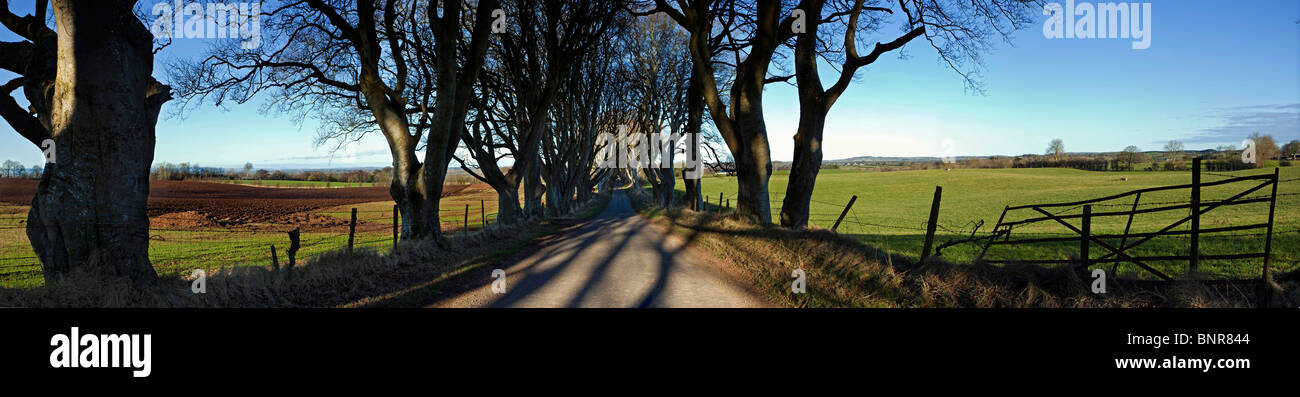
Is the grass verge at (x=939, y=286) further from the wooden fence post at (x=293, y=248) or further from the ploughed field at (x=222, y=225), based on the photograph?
the ploughed field at (x=222, y=225)

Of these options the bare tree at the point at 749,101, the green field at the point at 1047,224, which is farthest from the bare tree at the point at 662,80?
the bare tree at the point at 749,101

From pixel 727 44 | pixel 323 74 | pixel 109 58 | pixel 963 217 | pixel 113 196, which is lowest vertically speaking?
pixel 963 217

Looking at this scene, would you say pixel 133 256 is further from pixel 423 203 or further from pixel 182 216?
pixel 182 216

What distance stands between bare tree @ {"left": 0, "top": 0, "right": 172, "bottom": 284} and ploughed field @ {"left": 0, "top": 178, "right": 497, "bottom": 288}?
139cm

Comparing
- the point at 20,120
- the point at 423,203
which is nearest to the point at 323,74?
the point at 423,203

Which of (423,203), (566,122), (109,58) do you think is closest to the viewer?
(109,58)

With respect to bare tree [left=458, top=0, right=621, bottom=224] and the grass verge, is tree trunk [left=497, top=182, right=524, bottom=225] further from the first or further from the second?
the grass verge

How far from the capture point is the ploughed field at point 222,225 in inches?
558

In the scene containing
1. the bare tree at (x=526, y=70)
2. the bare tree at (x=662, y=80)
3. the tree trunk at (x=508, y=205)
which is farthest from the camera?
the bare tree at (x=662, y=80)

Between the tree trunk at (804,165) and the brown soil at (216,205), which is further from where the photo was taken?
the brown soil at (216,205)

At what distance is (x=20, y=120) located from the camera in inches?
259

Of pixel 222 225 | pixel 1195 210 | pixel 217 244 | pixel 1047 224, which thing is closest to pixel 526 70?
pixel 217 244

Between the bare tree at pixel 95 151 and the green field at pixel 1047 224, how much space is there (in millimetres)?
12223
